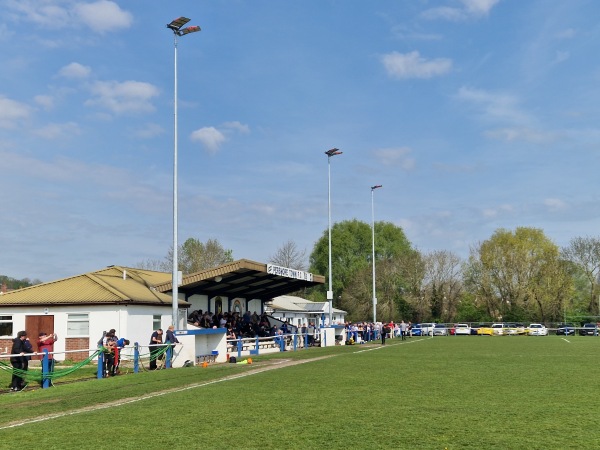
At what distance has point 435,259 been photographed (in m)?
85.8

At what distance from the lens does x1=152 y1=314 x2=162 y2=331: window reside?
1287 inches

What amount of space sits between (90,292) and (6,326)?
4.24 meters

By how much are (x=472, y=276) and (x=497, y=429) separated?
7491 centimetres

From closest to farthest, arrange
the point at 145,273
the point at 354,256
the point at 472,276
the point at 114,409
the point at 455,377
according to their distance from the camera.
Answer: the point at 114,409 < the point at 455,377 < the point at 145,273 < the point at 472,276 < the point at 354,256

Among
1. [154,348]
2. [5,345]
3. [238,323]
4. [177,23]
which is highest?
[177,23]

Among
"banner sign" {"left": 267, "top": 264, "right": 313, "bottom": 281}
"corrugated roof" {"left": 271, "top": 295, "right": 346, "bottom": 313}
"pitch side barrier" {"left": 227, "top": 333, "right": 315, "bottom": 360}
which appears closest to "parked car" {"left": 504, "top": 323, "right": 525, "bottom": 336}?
"corrugated roof" {"left": 271, "top": 295, "right": 346, "bottom": 313}

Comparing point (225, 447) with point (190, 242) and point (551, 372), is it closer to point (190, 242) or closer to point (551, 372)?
point (551, 372)

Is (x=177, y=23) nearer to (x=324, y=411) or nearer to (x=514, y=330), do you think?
(x=324, y=411)

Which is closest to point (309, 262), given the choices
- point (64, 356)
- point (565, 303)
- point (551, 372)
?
point (565, 303)

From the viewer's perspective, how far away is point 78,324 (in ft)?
100

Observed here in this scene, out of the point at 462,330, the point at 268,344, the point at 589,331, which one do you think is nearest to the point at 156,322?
the point at 268,344

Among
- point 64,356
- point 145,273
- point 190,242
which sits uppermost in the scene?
point 190,242

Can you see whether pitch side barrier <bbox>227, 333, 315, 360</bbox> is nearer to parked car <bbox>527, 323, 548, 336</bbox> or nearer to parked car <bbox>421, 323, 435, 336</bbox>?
parked car <bbox>421, 323, 435, 336</bbox>

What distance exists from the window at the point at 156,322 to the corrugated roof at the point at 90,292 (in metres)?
0.76
